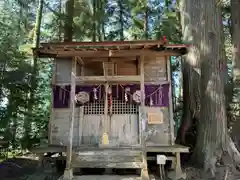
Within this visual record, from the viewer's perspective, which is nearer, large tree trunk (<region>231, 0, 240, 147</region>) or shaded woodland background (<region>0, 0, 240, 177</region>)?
shaded woodland background (<region>0, 0, 240, 177</region>)

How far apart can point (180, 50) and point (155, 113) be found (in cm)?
202

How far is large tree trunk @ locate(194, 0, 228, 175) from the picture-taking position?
6211mm

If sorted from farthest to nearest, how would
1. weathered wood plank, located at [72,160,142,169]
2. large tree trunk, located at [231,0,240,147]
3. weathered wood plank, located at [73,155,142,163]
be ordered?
large tree trunk, located at [231,0,240,147] → weathered wood plank, located at [73,155,142,163] → weathered wood plank, located at [72,160,142,169]

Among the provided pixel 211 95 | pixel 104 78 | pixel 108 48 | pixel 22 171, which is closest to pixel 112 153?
pixel 104 78

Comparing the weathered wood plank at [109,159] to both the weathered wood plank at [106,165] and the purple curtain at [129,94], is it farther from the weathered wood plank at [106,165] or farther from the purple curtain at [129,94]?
the purple curtain at [129,94]

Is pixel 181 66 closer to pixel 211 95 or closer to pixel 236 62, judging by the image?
pixel 211 95

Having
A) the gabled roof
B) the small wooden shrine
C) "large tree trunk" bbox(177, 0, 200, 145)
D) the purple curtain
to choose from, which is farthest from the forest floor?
the gabled roof

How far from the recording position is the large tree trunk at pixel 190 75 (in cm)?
713

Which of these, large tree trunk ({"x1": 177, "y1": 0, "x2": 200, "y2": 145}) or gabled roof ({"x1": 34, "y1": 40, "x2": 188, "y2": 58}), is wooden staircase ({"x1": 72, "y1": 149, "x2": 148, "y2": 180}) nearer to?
large tree trunk ({"x1": 177, "y1": 0, "x2": 200, "y2": 145})

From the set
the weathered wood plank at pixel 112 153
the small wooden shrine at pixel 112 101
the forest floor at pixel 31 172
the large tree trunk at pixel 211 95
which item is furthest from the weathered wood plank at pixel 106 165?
the large tree trunk at pixel 211 95

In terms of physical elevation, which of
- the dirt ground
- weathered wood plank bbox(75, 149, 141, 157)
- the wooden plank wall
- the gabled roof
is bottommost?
the dirt ground

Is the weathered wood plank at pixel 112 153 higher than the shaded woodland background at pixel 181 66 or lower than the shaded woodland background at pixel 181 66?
lower

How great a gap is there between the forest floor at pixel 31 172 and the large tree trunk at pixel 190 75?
1.54m

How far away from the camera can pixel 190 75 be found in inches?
289
